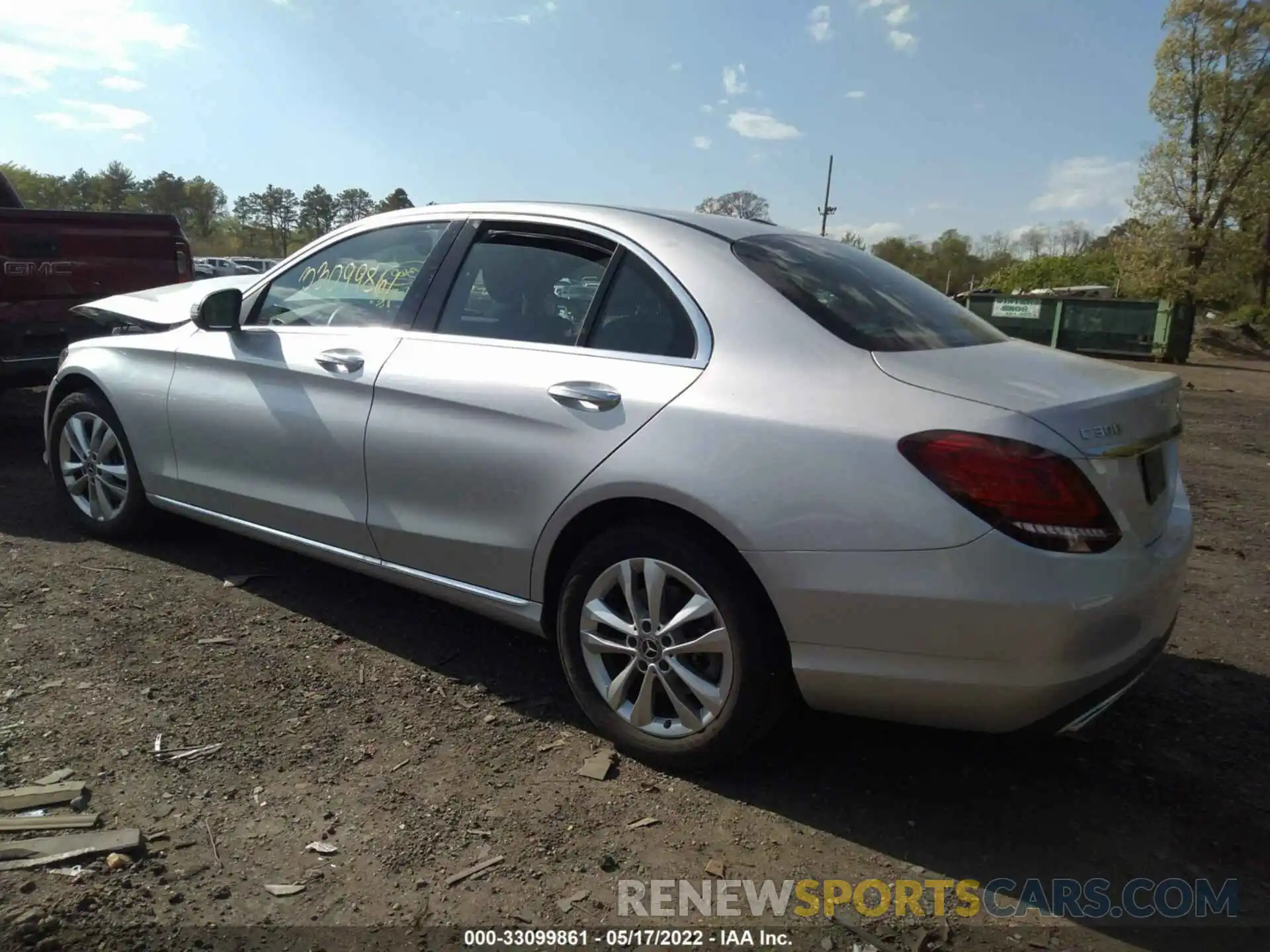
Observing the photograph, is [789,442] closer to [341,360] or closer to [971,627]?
[971,627]

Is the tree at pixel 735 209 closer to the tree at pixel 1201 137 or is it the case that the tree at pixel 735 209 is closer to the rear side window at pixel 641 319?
the rear side window at pixel 641 319

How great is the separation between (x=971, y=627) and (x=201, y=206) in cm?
7490

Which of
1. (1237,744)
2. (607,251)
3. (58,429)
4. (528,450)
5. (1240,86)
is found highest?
(1240,86)

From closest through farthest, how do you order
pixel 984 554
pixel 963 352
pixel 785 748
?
pixel 984 554 < pixel 963 352 < pixel 785 748

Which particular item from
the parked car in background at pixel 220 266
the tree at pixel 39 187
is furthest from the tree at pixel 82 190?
the parked car in background at pixel 220 266

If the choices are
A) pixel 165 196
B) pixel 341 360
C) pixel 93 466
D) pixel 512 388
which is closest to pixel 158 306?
pixel 93 466

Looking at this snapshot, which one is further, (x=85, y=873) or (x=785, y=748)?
(x=785, y=748)

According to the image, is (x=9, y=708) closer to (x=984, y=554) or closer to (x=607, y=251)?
(x=607, y=251)

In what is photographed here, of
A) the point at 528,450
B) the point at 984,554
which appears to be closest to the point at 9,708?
the point at 528,450

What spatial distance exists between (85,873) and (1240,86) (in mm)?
31081

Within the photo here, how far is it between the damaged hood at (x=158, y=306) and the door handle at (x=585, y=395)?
201 cm

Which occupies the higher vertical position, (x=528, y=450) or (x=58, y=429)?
(x=528, y=450)

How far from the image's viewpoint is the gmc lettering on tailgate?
623 cm

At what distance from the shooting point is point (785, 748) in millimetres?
3039
